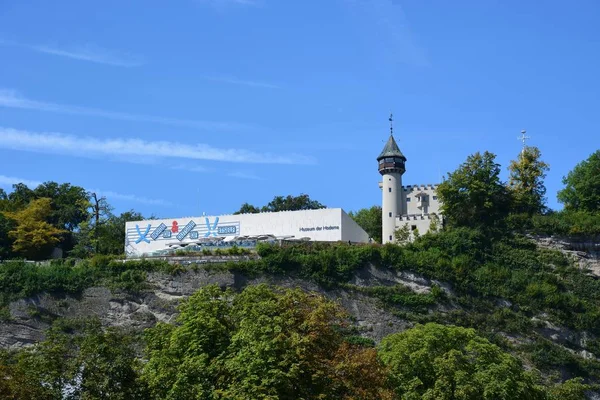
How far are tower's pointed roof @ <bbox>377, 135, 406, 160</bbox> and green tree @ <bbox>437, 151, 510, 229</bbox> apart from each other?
7.15m

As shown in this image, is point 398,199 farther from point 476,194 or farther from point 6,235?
point 6,235

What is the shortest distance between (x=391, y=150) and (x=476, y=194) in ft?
33.4

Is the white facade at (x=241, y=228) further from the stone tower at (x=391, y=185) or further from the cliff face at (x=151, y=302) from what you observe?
the cliff face at (x=151, y=302)

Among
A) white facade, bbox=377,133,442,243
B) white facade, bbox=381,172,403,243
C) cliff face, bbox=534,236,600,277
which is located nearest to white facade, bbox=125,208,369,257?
white facade, bbox=381,172,403,243

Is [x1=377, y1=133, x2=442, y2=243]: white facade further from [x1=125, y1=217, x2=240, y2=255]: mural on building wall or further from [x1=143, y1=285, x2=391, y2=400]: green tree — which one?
[x1=143, y1=285, x2=391, y2=400]: green tree

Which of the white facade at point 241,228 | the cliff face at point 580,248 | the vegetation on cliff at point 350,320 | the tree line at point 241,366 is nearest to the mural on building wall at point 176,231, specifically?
the white facade at point 241,228

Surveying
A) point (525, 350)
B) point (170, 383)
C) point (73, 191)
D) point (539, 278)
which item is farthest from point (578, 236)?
point (73, 191)

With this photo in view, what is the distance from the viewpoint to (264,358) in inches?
1199

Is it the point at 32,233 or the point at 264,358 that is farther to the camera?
the point at 32,233

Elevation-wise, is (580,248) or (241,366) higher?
(580,248)

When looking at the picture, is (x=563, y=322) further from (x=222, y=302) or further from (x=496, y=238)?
(x=222, y=302)

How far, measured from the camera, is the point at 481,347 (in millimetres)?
38188

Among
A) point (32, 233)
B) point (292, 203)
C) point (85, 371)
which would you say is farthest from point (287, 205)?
point (85, 371)

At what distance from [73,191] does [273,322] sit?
49575 mm
